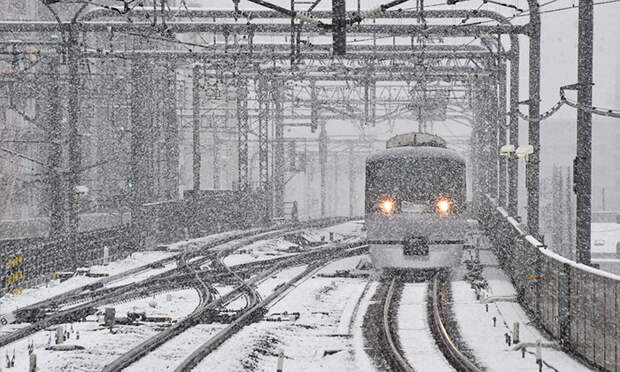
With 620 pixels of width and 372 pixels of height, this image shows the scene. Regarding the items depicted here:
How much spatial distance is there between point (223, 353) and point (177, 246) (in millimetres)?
20511

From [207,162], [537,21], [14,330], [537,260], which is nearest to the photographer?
[14,330]

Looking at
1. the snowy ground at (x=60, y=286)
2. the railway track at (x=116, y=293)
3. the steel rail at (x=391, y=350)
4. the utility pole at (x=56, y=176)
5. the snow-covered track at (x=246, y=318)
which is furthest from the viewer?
the utility pole at (x=56, y=176)

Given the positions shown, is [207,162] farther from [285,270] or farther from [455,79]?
[285,270]

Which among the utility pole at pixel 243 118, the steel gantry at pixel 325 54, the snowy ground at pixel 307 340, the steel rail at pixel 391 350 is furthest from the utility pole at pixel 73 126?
the utility pole at pixel 243 118

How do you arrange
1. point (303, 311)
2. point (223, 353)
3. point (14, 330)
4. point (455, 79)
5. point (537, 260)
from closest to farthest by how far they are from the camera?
point (223, 353), point (14, 330), point (537, 260), point (303, 311), point (455, 79)

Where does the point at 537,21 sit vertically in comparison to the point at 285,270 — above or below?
above

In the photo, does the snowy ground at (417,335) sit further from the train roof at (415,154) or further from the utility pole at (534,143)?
the train roof at (415,154)

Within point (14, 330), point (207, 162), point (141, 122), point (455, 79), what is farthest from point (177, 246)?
point (207, 162)

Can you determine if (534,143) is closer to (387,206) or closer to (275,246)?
(387,206)

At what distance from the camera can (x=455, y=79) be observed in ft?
131

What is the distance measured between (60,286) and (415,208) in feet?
27.4

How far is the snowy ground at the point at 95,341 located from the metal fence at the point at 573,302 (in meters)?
5.41

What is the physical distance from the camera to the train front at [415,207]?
20594mm

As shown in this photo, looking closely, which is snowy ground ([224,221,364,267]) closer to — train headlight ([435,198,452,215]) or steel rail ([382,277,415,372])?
train headlight ([435,198,452,215])
